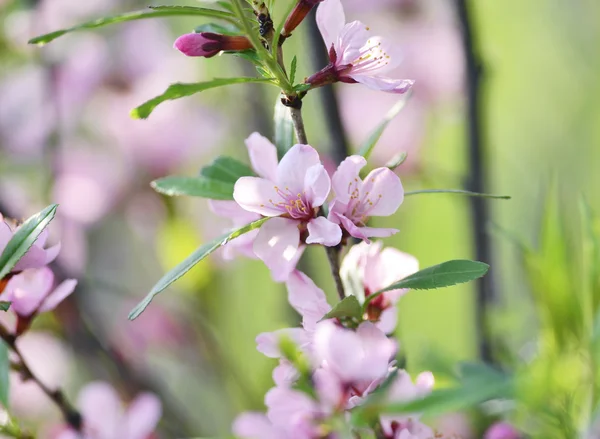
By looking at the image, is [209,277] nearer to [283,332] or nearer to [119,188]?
[119,188]

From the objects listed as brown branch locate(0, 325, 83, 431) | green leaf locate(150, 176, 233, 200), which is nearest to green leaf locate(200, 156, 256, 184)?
green leaf locate(150, 176, 233, 200)

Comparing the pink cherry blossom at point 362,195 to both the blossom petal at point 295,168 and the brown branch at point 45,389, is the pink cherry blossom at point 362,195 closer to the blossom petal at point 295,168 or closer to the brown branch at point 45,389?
the blossom petal at point 295,168

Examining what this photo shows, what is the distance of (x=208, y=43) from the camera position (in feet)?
1.01

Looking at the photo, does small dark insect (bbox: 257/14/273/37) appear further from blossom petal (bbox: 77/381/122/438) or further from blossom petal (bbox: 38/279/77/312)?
blossom petal (bbox: 77/381/122/438)

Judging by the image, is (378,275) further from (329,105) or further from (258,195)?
(329,105)

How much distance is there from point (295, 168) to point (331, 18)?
0.22 ft

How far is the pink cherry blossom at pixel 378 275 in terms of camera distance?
338 millimetres

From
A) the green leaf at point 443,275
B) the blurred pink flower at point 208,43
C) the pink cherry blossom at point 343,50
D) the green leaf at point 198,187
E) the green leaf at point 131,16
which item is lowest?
the green leaf at point 443,275

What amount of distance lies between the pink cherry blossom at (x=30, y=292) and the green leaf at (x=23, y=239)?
0.11ft

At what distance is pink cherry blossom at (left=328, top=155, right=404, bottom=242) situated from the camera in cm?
30

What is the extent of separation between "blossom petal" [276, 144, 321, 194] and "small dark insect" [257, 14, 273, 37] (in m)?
0.05

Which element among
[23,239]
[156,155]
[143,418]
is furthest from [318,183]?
[156,155]

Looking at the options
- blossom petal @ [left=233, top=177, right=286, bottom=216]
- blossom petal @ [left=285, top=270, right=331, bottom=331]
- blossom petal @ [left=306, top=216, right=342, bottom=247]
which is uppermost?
blossom petal @ [left=233, top=177, right=286, bottom=216]

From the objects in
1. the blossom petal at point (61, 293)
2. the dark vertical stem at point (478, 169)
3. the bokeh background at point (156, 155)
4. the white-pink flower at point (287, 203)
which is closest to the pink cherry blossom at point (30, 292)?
the blossom petal at point (61, 293)
